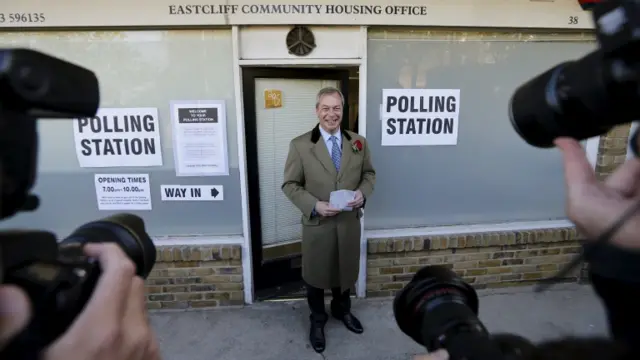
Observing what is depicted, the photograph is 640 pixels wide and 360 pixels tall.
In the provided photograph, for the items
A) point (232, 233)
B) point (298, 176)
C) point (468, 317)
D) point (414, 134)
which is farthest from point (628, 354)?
point (232, 233)

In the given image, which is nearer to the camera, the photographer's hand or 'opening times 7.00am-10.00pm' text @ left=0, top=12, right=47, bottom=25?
the photographer's hand

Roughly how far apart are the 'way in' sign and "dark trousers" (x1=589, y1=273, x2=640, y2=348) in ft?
9.20

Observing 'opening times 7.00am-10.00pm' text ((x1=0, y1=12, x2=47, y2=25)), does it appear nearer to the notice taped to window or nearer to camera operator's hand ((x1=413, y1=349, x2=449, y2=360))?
the notice taped to window

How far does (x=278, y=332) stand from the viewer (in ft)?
10.2

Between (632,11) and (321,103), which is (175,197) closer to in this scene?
(321,103)

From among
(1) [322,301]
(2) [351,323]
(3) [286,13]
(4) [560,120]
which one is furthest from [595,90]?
(2) [351,323]

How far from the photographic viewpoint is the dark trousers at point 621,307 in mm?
647

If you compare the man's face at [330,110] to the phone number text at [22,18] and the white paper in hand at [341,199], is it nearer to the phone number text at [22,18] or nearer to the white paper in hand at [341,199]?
the white paper in hand at [341,199]

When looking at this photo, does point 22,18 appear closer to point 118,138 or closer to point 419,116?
point 118,138

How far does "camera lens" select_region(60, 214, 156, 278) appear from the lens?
957mm

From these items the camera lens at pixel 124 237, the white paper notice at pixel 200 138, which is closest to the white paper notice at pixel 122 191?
the white paper notice at pixel 200 138

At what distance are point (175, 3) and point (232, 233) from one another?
1.76m

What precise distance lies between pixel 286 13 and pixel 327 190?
50.8 inches

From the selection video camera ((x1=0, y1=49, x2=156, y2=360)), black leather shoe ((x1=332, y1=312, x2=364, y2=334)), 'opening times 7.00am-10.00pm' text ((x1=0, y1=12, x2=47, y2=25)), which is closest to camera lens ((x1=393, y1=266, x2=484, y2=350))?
video camera ((x1=0, y1=49, x2=156, y2=360))
